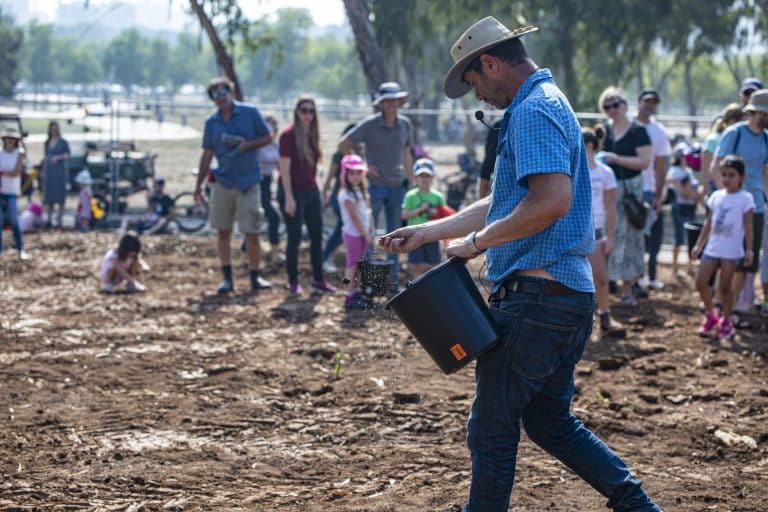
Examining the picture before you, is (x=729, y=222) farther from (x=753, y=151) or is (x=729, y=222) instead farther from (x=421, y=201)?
(x=421, y=201)

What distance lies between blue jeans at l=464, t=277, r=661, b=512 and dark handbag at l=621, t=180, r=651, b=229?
5.85 m

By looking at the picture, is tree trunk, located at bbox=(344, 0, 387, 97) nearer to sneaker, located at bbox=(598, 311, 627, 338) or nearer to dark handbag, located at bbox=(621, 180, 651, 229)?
dark handbag, located at bbox=(621, 180, 651, 229)

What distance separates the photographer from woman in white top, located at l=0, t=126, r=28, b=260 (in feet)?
41.6

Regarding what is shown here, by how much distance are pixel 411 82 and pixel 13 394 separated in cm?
3596

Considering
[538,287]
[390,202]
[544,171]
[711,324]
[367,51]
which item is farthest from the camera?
[367,51]

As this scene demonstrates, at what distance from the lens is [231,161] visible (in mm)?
10398

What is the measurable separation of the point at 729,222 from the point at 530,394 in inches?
208

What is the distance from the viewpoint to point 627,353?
8.33 metres

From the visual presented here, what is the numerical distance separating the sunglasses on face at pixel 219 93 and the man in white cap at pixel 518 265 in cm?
652

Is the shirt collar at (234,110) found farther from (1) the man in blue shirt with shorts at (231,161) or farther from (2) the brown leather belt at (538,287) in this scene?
(2) the brown leather belt at (538,287)

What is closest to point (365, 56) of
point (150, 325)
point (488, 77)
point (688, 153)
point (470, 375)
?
point (688, 153)

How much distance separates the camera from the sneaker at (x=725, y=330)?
884 centimetres

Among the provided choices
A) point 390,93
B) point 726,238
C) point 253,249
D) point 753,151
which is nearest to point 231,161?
point 253,249

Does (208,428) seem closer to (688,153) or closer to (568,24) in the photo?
(688,153)
